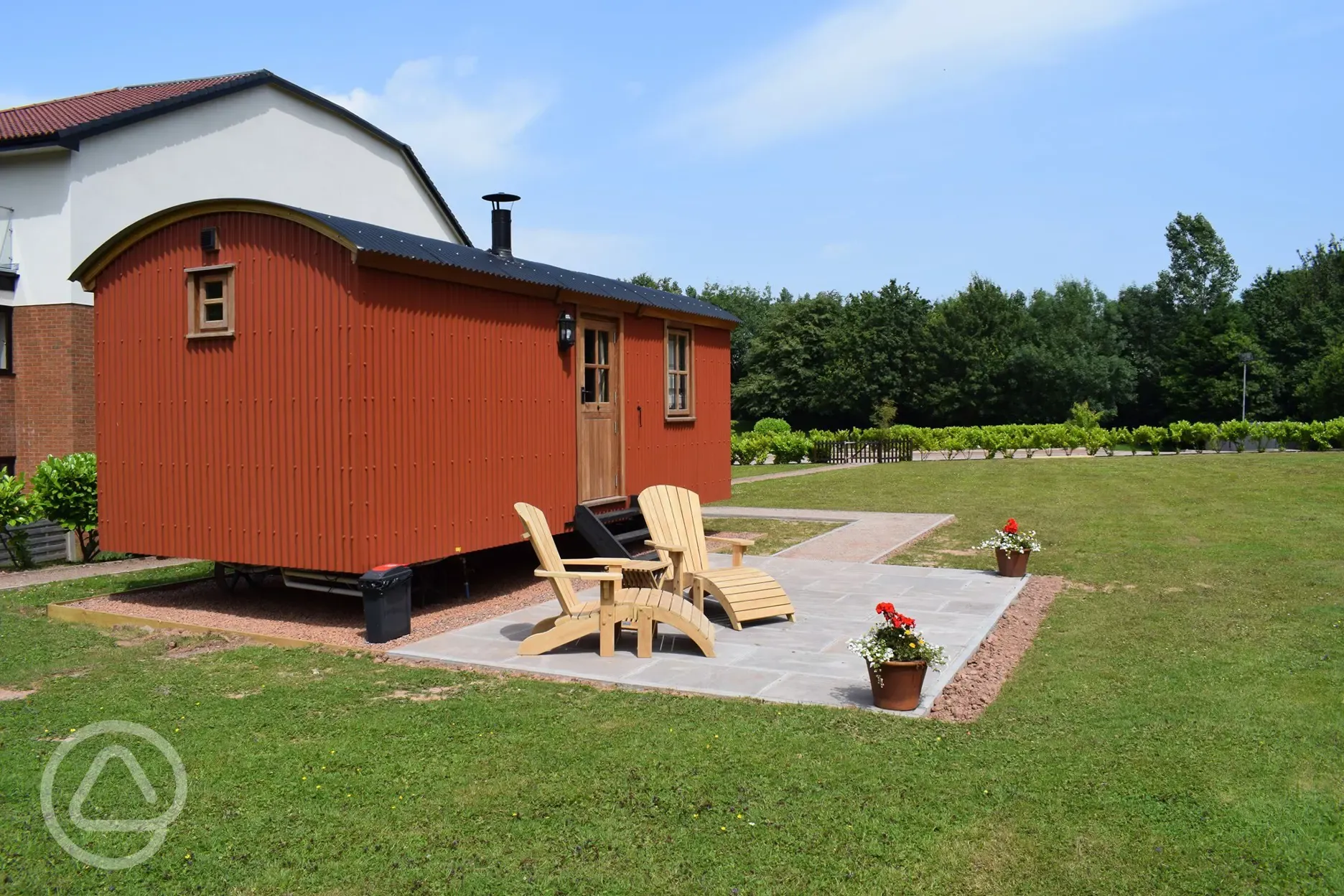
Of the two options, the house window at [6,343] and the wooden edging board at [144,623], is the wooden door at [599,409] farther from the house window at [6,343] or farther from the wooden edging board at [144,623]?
the house window at [6,343]

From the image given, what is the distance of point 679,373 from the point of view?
1241 centimetres

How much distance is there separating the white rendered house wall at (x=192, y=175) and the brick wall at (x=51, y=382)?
364mm

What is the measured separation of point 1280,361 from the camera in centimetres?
4659

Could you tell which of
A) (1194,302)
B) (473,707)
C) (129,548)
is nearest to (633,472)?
(129,548)

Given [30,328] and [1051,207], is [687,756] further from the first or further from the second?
[1051,207]

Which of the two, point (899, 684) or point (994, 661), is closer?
point (899, 684)

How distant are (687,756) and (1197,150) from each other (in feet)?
50.7

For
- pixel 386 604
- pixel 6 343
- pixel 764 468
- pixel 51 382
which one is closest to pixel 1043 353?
pixel 764 468

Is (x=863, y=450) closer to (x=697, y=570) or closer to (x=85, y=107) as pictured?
(x=85, y=107)

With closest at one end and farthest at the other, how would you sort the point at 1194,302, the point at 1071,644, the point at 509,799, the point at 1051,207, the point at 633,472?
the point at 509,799
the point at 1071,644
the point at 633,472
the point at 1051,207
the point at 1194,302

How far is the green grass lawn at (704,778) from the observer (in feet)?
11.6

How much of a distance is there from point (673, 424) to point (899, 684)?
7.10m

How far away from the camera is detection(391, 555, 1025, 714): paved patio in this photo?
19.8 feet

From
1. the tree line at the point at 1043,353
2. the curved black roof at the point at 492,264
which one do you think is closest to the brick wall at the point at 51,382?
the curved black roof at the point at 492,264
